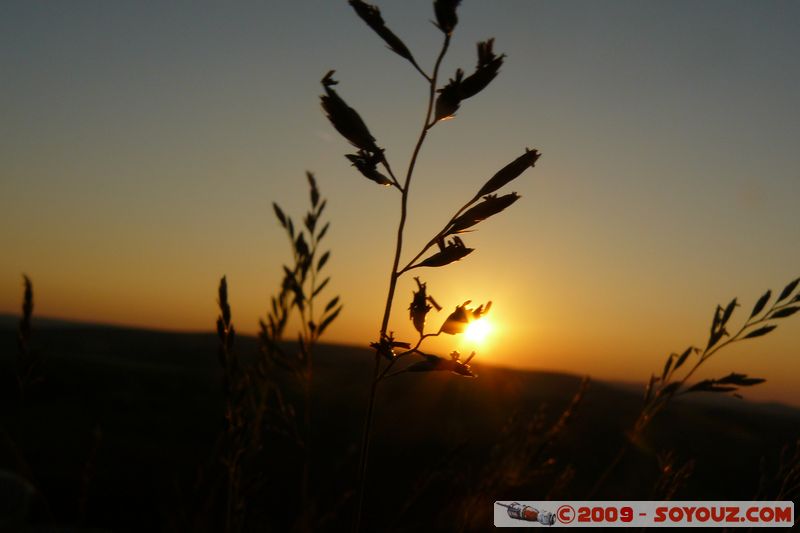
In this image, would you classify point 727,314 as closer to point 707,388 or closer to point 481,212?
point 707,388

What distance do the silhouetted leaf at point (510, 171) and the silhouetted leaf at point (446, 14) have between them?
0.30 meters

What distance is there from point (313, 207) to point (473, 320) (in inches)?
62.2

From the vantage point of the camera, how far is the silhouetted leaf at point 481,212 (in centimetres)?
127

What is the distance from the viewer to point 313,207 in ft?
8.90

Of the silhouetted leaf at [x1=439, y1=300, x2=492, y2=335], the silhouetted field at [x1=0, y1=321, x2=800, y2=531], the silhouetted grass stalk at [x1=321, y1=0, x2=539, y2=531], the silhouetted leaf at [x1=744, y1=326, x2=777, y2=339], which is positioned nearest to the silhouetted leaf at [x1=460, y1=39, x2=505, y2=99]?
the silhouetted grass stalk at [x1=321, y1=0, x2=539, y2=531]

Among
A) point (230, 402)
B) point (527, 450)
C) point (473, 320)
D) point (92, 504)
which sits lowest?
point (92, 504)

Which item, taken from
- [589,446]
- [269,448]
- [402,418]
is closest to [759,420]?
[589,446]

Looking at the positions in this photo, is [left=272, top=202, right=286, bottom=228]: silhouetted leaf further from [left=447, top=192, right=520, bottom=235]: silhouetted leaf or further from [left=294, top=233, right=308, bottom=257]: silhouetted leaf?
[left=447, top=192, right=520, bottom=235]: silhouetted leaf

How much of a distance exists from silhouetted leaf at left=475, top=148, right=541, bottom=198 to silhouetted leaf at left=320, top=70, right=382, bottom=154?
0.24 meters

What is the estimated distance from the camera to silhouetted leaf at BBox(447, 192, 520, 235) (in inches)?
49.9

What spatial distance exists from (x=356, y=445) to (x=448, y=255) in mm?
2512

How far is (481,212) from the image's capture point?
4.18 feet

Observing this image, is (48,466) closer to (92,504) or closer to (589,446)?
(92,504)

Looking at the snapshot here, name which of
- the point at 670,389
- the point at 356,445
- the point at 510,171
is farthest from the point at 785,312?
the point at 356,445
